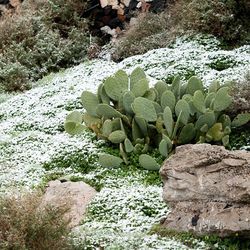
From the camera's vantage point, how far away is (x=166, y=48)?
9.90 meters

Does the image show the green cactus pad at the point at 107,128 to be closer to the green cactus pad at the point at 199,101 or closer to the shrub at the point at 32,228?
the green cactus pad at the point at 199,101

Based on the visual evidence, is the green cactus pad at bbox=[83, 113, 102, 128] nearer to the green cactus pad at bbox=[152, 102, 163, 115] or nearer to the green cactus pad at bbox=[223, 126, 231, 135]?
the green cactus pad at bbox=[152, 102, 163, 115]

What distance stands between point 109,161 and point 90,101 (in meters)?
1.02

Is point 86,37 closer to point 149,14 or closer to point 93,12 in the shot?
point 93,12

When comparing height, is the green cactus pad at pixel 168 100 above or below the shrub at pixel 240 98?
above

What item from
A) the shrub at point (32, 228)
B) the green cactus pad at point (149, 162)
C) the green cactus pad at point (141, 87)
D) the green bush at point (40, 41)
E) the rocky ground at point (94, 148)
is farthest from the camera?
the green bush at point (40, 41)

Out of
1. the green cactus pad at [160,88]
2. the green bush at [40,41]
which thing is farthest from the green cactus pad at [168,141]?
the green bush at [40,41]

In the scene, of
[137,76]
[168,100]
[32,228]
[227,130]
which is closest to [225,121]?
[227,130]

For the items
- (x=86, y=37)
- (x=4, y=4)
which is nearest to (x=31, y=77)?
(x=86, y=37)

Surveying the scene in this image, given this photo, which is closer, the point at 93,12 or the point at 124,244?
the point at 124,244

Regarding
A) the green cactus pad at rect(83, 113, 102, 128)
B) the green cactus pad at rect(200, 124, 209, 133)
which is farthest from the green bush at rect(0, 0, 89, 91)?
the green cactus pad at rect(200, 124, 209, 133)

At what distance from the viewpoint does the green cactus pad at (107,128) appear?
280 inches

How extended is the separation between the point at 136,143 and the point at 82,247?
2.12 m

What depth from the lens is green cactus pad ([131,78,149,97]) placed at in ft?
23.9
